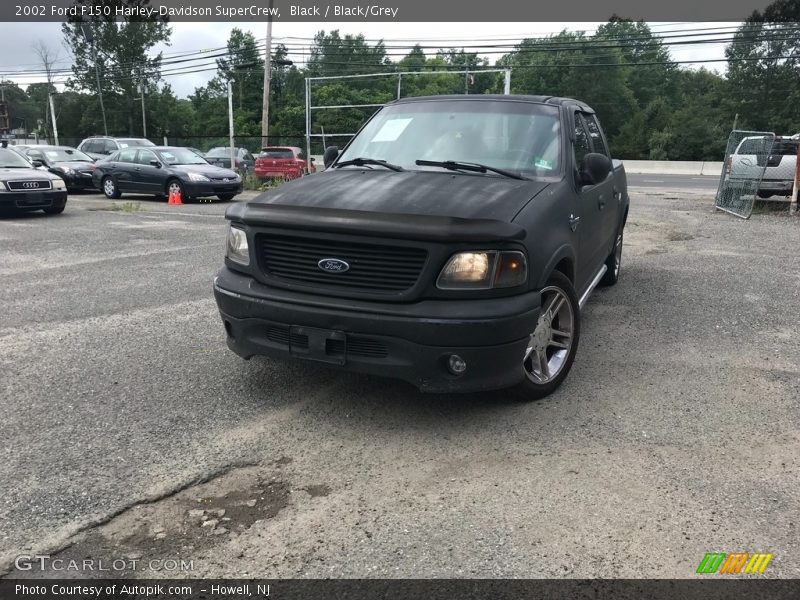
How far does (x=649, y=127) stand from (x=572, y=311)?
60.7m

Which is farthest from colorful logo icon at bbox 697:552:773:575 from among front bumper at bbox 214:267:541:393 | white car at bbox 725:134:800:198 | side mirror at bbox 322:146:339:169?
white car at bbox 725:134:800:198

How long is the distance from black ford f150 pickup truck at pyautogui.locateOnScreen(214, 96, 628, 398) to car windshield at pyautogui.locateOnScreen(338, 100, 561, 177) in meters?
0.02

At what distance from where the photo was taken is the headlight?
3.80 metres

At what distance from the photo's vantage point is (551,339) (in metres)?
4.11

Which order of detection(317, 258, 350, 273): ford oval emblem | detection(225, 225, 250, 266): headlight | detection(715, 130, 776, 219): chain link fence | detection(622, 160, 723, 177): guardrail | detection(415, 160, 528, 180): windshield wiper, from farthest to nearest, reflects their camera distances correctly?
detection(622, 160, 723, 177): guardrail < detection(715, 130, 776, 219): chain link fence < detection(415, 160, 528, 180): windshield wiper < detection(225, 225, 250, 266): headlight < detection(317, 258, 350, 273): ford oval emblem

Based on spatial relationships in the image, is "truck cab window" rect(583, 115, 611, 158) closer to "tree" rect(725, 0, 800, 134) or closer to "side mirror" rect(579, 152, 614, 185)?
"side mirror" rect(579, 152, 614, 185)

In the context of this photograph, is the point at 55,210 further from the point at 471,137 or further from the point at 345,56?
the point at 345,56

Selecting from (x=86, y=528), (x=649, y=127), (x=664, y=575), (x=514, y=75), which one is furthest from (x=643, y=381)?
(x=514, y=75)

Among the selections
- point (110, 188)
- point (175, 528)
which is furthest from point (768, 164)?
point (110, 188)

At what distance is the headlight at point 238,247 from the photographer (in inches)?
149

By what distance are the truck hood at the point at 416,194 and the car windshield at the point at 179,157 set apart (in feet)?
46.8

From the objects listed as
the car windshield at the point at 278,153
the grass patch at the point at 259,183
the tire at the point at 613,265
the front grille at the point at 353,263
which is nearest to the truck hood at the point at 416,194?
the front grille at the point at 353,263

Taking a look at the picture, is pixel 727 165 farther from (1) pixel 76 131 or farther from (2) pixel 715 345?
(1) pixel 76 131

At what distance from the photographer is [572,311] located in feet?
13.5
